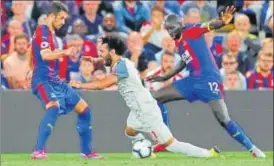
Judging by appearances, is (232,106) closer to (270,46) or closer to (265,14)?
(270,46)

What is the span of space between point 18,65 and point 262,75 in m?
4.02

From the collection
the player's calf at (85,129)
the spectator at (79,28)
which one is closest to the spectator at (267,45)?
the spectator at (79,28)

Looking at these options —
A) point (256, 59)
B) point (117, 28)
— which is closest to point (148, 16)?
point (117, 28)

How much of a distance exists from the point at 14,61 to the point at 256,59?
429cm

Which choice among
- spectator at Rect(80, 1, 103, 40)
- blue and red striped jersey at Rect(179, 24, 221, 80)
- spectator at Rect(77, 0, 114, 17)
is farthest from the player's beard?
spectator at Rect(77, 0, 114, 17)

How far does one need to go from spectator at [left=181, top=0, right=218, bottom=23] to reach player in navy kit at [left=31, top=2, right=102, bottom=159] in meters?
5.84

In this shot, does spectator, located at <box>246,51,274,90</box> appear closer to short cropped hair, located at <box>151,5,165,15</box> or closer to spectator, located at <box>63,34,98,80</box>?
short cropped hair, located at <box>151,5,165,15</box>

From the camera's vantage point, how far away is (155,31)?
18.3 meters

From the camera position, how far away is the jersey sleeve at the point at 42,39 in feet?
43.4

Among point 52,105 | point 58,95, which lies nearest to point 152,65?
point 58,95

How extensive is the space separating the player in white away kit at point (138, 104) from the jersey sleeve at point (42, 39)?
2.71 feet

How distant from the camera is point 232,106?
16562 millimetres

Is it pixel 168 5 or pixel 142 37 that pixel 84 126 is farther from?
pixel 168 5

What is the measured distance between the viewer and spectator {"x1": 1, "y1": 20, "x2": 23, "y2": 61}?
17.5m
